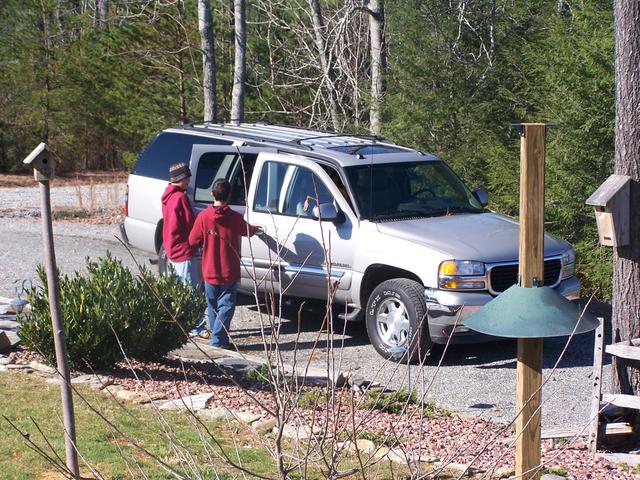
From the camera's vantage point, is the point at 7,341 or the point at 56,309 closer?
the point at 56,309

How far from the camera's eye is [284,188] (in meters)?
10.3

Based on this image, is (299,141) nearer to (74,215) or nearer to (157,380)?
(157,380)

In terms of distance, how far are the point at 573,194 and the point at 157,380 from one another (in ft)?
20.0

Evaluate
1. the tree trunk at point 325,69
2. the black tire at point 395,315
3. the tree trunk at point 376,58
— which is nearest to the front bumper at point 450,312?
the black tire at point 395,315

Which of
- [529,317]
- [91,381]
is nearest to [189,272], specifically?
[91,381]

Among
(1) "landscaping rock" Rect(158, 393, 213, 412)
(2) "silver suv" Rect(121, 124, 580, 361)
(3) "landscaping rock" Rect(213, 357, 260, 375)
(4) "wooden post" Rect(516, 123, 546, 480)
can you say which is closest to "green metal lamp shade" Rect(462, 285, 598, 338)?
(4) "wooden post" Rect(516, 123, 546, 480)

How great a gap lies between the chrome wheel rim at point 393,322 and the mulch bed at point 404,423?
147 cm

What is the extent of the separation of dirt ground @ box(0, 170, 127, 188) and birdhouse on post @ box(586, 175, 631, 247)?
2247 centimetres

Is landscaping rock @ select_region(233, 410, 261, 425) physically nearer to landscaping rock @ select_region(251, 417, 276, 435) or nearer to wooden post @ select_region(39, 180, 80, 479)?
landscaping rock @ select_region(251, 417, 276, 435)

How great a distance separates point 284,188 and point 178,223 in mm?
1200

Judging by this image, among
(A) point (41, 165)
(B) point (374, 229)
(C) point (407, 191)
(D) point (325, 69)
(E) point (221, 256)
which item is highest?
(D) point (325, 69)

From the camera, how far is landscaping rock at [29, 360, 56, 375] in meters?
8.04

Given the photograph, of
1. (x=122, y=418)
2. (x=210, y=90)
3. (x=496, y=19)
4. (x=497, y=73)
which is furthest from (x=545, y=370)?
(x=210, y=90)

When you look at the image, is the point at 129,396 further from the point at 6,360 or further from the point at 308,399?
the point at 6,360
